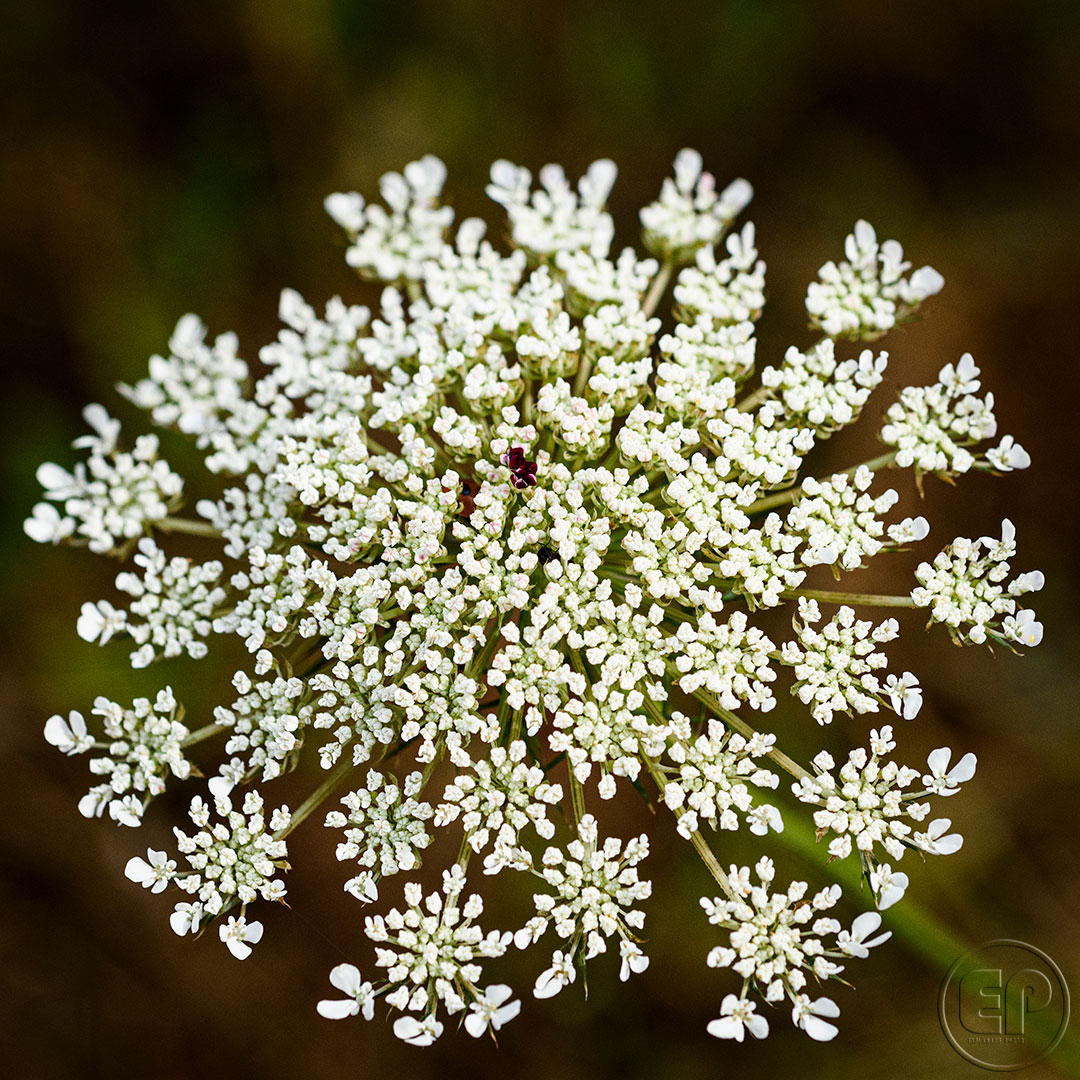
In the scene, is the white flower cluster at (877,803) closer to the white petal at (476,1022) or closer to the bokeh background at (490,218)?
the white petal at (476,1022)

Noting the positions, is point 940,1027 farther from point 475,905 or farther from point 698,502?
point 698,502

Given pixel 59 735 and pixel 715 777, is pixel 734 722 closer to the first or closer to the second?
pixel 715 777

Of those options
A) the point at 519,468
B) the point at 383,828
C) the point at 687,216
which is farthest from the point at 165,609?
the point at 687,216

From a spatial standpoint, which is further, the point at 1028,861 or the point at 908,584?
the point at 908,584

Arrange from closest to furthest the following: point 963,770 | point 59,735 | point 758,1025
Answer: point 758,1025 → point 963,770 → point 59,735

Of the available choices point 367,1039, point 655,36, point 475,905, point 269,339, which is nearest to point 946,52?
point 655,36

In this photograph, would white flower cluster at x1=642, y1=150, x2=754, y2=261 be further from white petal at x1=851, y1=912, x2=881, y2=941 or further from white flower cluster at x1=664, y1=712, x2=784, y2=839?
white petal at x1=851, y1=912, x2=881, y2=941

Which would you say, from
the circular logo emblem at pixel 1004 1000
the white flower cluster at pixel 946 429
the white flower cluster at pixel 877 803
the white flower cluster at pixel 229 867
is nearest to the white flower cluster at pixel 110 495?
the white flower cluster at pixel 229 867
